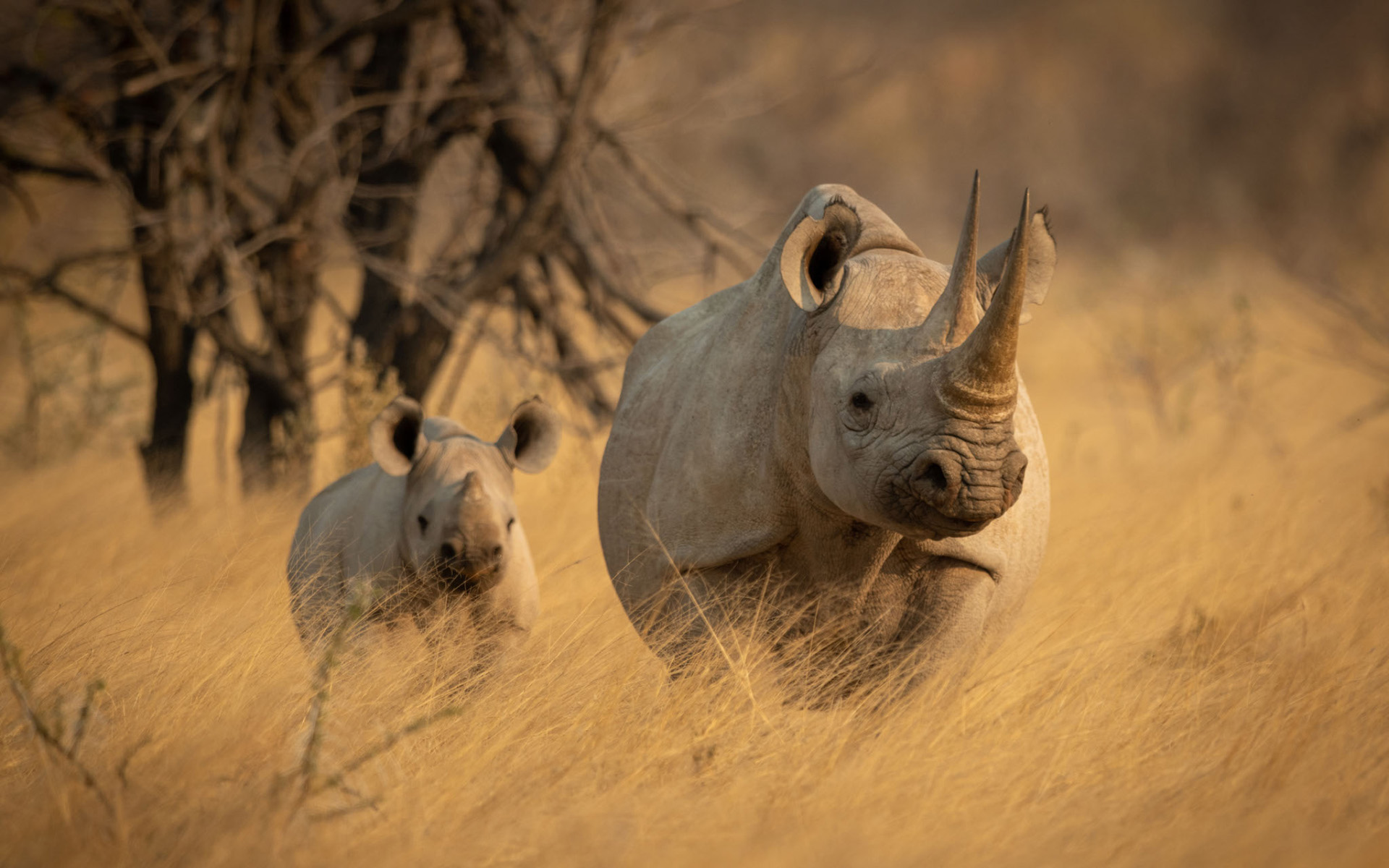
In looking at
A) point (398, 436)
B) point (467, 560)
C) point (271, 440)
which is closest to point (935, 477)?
point (467, 560)

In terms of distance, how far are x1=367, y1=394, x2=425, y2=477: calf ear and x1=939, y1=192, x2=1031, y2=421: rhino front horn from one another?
2.29m

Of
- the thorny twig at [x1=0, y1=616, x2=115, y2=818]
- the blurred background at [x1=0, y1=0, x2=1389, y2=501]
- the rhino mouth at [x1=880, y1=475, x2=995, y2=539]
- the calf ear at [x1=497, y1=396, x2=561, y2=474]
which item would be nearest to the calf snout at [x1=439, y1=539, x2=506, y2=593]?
the calf ear at [x1=497, y1=396, x2=561, y2=474]

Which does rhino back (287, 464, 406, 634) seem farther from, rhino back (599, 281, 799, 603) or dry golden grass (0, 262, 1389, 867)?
rhino back (599, 281, 799, 603)

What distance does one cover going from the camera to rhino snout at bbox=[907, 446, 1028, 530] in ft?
9.87

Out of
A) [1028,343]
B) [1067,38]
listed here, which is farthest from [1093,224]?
[1028,343]

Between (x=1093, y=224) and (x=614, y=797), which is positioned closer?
(x=614, y=797)

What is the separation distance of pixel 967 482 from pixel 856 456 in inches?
11.5

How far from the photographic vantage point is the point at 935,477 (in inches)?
120

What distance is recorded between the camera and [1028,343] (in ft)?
62.1

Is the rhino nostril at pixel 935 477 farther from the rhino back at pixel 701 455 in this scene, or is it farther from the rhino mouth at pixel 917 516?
the rhino back at pixel 701 455

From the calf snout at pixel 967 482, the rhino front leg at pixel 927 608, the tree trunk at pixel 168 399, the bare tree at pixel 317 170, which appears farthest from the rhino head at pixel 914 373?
the tree trunk at pixel 168 399

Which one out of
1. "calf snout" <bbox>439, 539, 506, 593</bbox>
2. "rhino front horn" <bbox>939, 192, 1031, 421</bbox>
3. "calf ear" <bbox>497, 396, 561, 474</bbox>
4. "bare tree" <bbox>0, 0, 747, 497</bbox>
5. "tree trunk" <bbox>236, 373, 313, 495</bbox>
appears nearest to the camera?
"rhino front horn" <bbox>939, 192, 1031, 421</bbox>

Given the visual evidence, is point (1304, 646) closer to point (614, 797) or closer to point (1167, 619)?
Answer: point (1167, 619)

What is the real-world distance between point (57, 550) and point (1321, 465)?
24.2 ft
